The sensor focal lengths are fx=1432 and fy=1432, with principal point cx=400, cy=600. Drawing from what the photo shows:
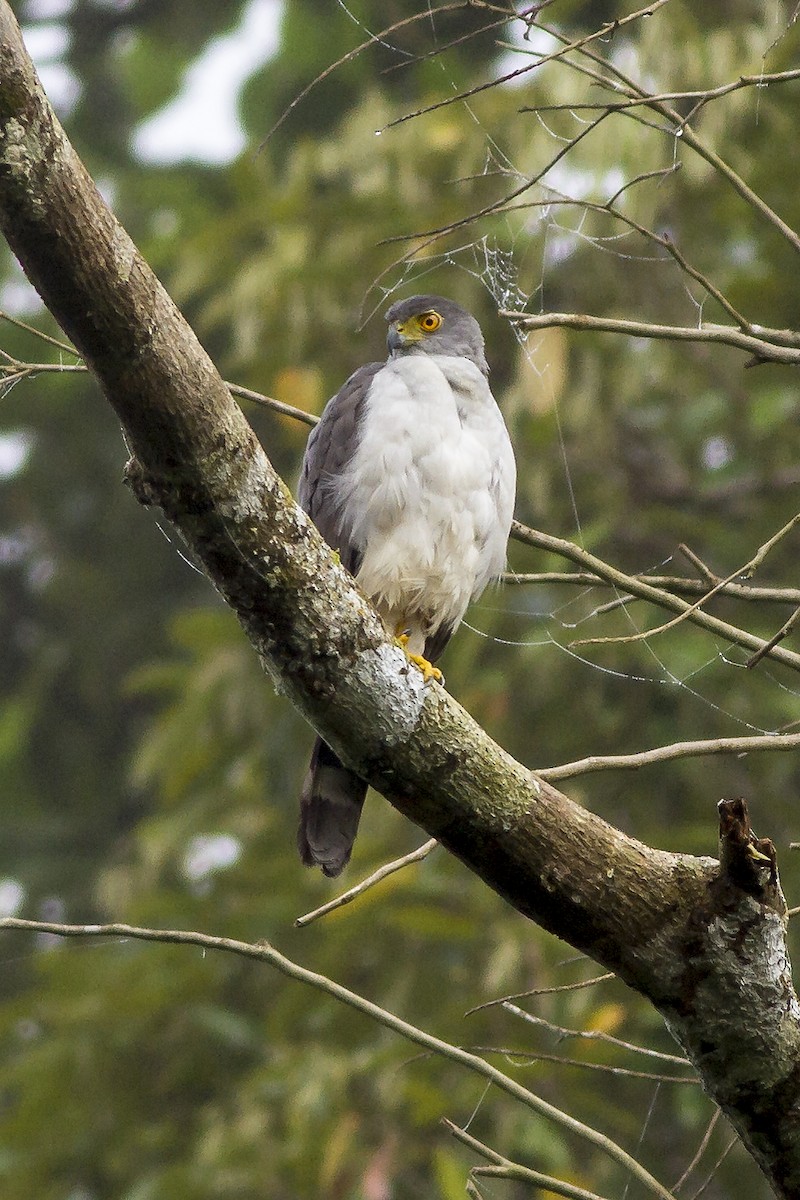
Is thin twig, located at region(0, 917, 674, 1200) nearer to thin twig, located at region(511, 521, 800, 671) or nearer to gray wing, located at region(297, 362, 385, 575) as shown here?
thin twig, located at region(511, 521, 800, 671)

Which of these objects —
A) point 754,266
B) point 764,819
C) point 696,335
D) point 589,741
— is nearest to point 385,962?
point 589,741

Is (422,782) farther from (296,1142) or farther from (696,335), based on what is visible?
(296,1142)

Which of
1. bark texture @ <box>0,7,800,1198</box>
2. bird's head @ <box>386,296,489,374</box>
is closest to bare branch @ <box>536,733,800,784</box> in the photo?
bark texture @ <box>0,7,800,1198</box>

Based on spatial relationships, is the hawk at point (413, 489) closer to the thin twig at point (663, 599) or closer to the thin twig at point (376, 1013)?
the thin twig at point (663, 599)

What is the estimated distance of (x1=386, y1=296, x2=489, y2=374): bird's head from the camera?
3.91 metres

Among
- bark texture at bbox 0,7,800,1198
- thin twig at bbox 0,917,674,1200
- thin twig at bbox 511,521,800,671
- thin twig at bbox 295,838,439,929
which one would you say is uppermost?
thin twig at bbox 511,521,800,671

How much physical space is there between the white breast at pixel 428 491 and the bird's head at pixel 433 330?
1.07 ft

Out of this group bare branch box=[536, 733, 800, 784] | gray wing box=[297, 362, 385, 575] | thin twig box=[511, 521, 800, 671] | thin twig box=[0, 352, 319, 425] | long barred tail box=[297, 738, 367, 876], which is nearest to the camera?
bare branch box=[536, 733, 800, 784]

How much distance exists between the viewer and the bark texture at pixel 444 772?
6.20 ft

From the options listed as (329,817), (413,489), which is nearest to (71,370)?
(413,489)

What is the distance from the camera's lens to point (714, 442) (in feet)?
20.5

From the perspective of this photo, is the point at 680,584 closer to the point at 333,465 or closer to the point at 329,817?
the point at 329,817

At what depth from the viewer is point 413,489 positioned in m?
3.37

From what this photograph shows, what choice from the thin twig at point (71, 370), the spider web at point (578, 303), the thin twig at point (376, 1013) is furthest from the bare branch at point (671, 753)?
the spider web at point (578, 303)
